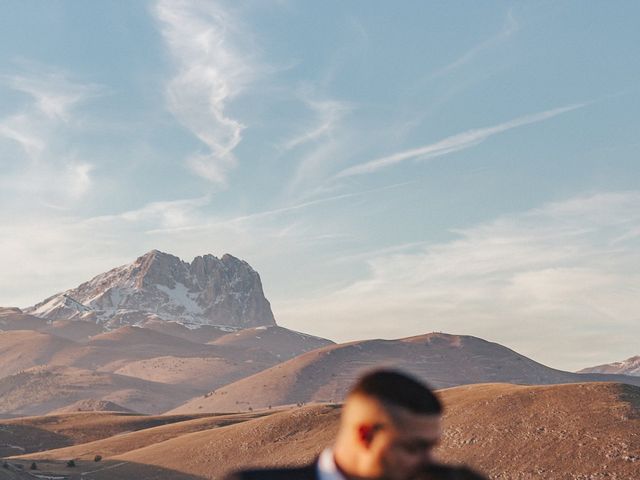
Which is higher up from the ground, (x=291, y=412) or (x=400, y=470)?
(x=291, y=412)

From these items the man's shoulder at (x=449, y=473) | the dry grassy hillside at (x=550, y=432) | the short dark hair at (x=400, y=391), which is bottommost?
the man's shoulder at (x=449, y=473)

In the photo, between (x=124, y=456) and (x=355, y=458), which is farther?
(x=124, y=456)

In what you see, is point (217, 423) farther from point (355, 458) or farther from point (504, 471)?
point (355, 458)

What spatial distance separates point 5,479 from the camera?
2482 inches

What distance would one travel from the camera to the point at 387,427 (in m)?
2.17

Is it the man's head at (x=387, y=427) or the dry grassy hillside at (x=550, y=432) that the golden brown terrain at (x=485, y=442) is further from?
the man's head at (x=387, y=427)

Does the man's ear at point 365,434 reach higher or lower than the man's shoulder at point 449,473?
higher

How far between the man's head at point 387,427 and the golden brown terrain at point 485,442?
2123 inches

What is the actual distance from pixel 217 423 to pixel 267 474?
10351 centimetres

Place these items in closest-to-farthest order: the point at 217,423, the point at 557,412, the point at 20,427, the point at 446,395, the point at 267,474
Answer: the point at 267,474, the point at 557,412, the point at 446,395, the point at 217,423, the point at 20,427

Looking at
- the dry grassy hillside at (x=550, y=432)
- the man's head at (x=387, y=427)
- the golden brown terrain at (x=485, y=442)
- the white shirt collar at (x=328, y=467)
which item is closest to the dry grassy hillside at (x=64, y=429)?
the golden brown terrain at (x=485, y=442)

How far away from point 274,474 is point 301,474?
8 centimetres

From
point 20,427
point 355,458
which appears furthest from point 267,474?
point 20,427

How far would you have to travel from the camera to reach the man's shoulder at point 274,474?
Answer: 2357 mm
